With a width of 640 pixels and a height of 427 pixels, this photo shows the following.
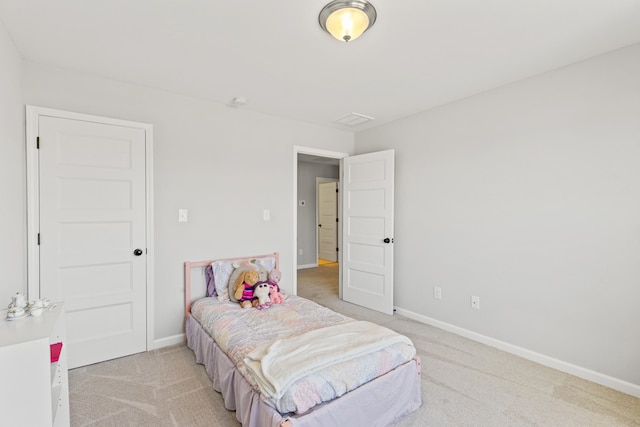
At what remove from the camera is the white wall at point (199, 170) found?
2504 millimetres

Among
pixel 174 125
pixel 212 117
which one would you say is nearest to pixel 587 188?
pixel 212 117

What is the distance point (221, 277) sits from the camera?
2.93 m

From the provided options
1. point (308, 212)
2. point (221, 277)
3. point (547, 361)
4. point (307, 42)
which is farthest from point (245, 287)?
point (308, 212)

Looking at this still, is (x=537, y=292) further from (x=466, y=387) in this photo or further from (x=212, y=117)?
(x=212, y=117)

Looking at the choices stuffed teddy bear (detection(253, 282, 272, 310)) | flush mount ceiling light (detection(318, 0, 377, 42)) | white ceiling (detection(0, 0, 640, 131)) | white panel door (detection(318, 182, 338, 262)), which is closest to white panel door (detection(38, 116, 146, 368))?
white ceiling (detection(0, 0, 640, 131))

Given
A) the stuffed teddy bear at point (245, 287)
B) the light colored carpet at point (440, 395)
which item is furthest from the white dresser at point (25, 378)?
the stuffed teddy bear at point (245, 287)

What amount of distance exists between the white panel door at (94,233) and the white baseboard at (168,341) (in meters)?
0.12

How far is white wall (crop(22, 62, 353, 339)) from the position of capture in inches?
98.6

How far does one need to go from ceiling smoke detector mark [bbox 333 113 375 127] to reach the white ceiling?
0.63 metres

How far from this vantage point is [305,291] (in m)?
4.64

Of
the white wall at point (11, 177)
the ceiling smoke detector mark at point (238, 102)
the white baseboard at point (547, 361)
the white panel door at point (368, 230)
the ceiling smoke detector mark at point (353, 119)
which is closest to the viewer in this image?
the white wall at point (11, 177)

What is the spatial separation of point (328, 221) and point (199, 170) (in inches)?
178

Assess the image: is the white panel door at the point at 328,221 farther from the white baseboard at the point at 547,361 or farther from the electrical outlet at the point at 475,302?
the electrical outlet at the point at 475,302

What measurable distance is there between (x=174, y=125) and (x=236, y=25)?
54.1 inches
